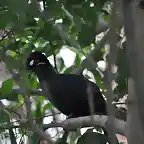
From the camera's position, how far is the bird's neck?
174cm

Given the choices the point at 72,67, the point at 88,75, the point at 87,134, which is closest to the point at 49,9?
the point at 87,134

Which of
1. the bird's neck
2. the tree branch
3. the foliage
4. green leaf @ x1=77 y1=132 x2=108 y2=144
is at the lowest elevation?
green leaf @ x1=77 y1=132 x2=108 y2=144

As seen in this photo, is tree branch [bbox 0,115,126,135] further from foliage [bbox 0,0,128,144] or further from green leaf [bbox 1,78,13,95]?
green leaf [bbox 1,78,13,95]

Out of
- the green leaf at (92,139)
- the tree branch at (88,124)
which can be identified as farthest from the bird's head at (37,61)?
the green leaf at (92,139)

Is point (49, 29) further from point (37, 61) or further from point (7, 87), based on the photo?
point (37, 61)

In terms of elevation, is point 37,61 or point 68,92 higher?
point 37,61

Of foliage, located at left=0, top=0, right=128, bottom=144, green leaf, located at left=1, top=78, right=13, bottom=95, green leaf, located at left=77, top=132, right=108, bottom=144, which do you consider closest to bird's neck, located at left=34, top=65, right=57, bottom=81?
foliage, located at left=0, top=0, right=128, bottom=144

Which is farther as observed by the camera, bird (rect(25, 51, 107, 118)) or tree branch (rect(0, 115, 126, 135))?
bird (rect(25, 51, 107, 118))

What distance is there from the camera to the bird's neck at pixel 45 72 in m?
1.74

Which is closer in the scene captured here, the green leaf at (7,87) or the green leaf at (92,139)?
the green leaf at (92,139)

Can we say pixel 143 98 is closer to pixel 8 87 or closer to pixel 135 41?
pixel 135 41

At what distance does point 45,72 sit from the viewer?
1771 millimetres

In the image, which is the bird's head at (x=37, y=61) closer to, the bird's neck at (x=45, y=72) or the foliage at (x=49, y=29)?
the bird's neck at (x=45, y=72)

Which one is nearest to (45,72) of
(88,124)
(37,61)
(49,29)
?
(37,61)
